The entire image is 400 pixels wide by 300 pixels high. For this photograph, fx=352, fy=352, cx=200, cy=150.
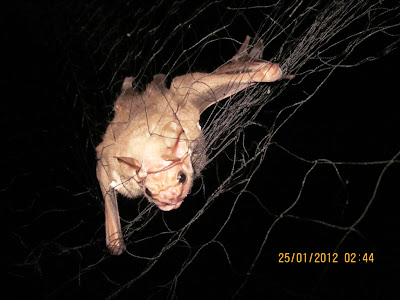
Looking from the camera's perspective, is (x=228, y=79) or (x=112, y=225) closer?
(x=228, y=79)

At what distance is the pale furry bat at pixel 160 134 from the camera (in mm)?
1861

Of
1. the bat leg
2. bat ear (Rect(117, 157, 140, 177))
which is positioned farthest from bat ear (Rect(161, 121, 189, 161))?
the bat leg

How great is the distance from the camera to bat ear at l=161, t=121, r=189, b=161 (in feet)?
6.04

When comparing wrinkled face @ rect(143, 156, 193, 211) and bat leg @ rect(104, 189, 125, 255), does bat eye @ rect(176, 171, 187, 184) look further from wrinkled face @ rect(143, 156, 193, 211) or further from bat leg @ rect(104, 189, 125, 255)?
bat leg @ rect(104, 189, 125, 255)

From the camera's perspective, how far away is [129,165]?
1.88 m

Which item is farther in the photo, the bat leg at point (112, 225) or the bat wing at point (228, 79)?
the bat leg at point (112, 225)

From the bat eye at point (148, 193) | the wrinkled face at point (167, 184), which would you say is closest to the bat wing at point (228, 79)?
the wrinkled face at point (167, 184)

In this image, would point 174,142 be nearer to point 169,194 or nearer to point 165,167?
point 165,167

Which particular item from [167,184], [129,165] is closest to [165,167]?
[167,184]

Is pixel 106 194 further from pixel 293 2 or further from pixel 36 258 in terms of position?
pixel 293 2

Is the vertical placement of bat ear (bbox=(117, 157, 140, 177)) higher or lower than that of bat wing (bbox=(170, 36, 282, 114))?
lower

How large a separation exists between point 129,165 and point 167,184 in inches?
9.0

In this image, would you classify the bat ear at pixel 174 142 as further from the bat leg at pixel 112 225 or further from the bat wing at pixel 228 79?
the bat leg at pixel 112 225

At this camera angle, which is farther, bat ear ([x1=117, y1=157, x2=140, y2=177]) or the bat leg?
the bat leg
